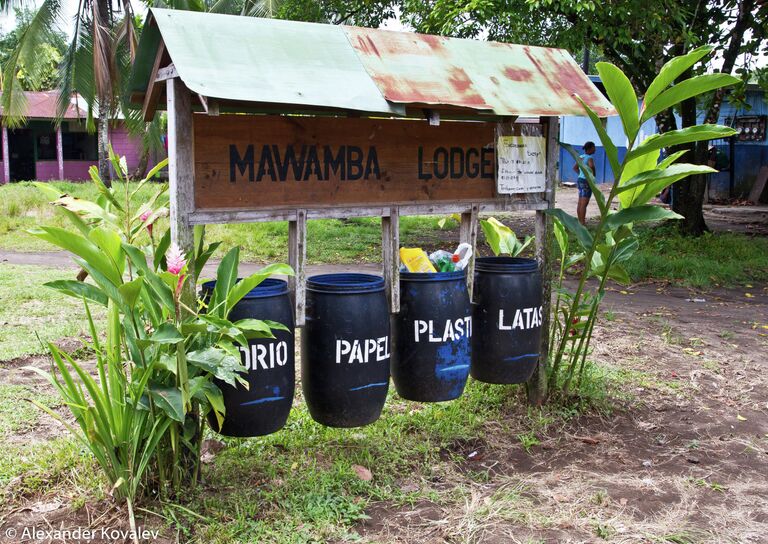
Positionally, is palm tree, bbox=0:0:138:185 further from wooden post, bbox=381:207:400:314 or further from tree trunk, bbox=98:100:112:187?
wooden post, bbox=381:207:400:314

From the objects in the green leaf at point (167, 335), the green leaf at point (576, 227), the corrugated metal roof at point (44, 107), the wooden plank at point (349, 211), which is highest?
the corrugated metal roof at point (44, 107)

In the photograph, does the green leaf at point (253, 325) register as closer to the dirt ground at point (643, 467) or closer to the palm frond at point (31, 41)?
the dirt ground at point (643, 467)

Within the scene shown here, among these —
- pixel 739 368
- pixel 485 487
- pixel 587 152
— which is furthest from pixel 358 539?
pixel 587 152

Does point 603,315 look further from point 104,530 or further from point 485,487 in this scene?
point 104,530

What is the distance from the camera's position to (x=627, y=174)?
449 cm

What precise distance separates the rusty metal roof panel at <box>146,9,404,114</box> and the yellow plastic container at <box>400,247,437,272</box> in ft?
2.86

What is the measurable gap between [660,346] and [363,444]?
10.5ft

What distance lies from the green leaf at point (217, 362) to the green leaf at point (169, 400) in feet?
0.45

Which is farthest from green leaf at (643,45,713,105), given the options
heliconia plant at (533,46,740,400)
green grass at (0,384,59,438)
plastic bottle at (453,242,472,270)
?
green grass at (0,384,59,438)

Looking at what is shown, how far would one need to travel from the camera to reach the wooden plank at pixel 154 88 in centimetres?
337

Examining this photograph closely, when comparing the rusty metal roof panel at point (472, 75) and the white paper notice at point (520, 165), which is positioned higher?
the rusty metal roof panel at point (472, 75)

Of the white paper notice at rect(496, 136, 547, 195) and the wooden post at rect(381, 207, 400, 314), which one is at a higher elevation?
the white paper notice at rect(496, 136, 547, 195)

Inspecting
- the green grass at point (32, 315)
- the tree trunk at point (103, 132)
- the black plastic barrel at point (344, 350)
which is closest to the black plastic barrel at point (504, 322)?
the black plastic barrel at point (344, 350)

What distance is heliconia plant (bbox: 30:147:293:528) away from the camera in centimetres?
288
